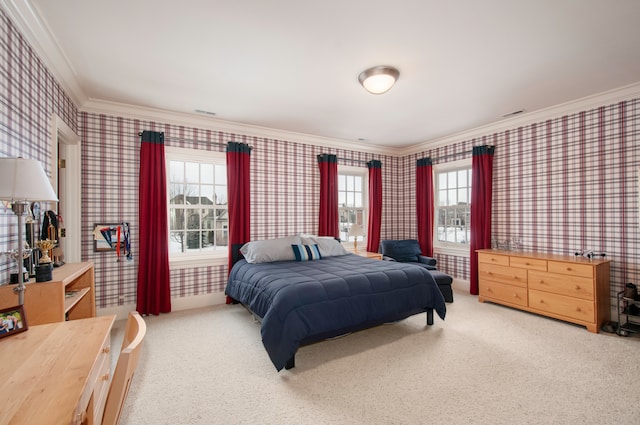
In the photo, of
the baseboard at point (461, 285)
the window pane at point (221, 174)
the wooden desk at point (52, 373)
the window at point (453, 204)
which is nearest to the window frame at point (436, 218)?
the window at point (453, 204)

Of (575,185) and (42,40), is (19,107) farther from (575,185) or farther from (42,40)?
(575,185)

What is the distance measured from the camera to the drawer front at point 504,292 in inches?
147

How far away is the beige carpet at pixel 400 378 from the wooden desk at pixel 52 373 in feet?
2.89

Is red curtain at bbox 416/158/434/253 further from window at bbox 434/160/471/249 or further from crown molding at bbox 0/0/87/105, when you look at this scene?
crown molding at bbox 0/0/87/105

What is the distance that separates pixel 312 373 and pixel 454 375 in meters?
1.11

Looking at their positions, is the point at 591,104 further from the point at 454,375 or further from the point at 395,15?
the point at 454,375

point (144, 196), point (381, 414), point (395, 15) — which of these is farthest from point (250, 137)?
point (381, 414)

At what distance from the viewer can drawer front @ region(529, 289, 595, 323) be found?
3.14 meters

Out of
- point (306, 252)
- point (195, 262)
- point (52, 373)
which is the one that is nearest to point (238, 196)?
point (195, 262)

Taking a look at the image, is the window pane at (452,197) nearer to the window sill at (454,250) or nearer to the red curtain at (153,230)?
the window sill at (454,250)

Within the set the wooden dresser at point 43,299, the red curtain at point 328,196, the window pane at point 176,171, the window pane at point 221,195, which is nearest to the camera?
the wooden dresser at point 43,299

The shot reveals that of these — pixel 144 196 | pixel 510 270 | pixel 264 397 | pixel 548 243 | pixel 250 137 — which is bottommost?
pixel 264 397

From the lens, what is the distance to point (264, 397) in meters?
2.11

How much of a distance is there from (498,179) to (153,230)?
478 centimetres
